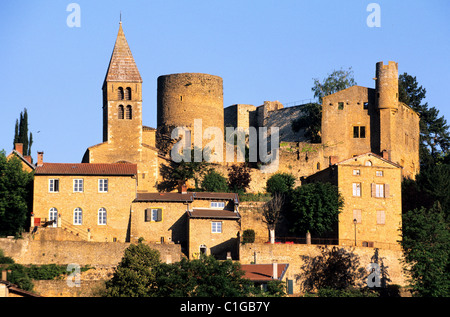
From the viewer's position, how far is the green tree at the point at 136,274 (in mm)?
57312

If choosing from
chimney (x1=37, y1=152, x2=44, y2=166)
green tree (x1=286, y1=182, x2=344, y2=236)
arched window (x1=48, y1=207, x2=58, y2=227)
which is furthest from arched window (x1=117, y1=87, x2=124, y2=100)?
green tree (x1=286, y1=182, x2=344, y2=236)

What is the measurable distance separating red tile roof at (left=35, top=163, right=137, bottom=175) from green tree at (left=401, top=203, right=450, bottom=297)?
685 inches

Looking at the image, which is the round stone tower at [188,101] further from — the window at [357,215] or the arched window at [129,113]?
the window at [357,215]

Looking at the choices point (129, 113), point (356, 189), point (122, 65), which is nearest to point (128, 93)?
point (129, 113)

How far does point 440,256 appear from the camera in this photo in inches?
2514

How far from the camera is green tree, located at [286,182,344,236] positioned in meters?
68.4

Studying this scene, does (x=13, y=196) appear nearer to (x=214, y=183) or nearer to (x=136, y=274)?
(x=136, y=274)

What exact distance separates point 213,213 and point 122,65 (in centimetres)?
1452

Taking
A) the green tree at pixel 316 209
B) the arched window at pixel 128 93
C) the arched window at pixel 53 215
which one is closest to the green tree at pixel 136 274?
the arched window at pixel 53 215

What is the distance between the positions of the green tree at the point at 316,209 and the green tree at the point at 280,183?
5.29 metres

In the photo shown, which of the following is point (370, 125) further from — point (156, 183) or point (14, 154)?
point (14, 154)

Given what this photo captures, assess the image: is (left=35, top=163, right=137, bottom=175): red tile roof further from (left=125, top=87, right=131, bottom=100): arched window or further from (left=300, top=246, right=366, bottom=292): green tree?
(left=300, top=246, right=366, bottom=292): green tree

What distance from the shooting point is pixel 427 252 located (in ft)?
210
